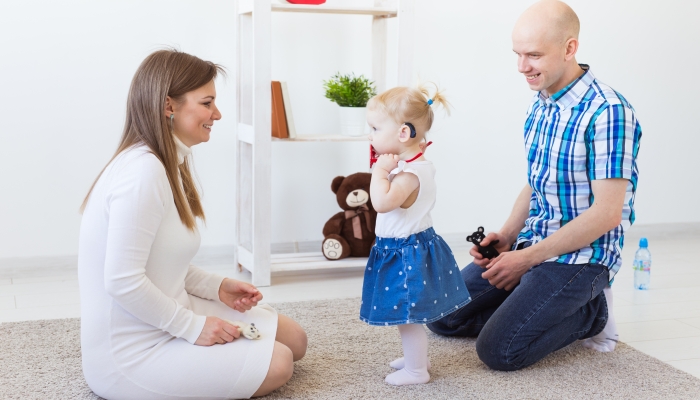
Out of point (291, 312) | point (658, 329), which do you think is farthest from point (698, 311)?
point (291, 312)

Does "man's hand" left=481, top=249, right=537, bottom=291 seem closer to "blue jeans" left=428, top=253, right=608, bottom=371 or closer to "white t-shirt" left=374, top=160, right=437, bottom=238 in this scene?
"blue jeans" left=428, top=253, right=608, bottom=371

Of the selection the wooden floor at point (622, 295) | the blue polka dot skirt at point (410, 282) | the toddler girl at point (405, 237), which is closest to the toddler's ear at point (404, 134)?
the toddler girl at point (405, 237)

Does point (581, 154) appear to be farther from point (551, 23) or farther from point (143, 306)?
point (143, 306)

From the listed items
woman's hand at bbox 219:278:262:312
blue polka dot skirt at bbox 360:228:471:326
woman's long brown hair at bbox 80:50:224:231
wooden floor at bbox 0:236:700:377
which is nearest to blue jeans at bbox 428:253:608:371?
blue polka dot skirt at bbox 360:228:471:326

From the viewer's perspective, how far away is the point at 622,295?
8.51 feet

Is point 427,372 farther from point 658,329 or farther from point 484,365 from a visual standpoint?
point 658,329

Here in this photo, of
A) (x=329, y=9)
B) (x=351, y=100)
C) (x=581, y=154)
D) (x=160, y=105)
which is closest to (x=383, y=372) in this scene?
(x=581, y=154)

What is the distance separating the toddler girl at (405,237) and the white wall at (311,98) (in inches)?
52.3

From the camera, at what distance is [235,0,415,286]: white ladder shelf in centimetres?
254

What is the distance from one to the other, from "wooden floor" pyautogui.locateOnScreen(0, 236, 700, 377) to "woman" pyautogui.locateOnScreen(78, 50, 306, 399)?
2.77ft

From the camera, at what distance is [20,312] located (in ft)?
7.65

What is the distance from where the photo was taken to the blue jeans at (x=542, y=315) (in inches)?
71.9

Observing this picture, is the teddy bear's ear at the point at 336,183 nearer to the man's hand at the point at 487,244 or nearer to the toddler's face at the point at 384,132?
the man's hand at the point at 487,244

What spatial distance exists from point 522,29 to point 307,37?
125 cm
